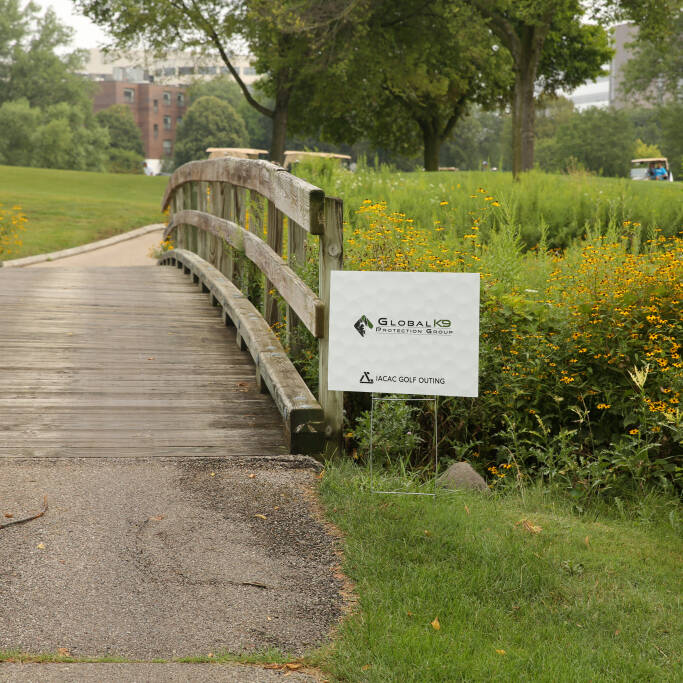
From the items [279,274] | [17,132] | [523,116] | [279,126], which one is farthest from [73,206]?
[17,132]

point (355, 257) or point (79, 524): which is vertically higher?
point (355, 257)

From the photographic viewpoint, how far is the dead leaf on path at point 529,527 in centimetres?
409

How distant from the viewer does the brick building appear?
118688mm

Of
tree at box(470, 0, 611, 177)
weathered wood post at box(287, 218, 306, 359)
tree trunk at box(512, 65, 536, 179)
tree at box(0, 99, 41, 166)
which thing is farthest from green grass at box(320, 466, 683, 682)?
tree at box(0, 99, 41, 166)

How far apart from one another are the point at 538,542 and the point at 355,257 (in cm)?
311

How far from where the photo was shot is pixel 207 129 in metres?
89.8

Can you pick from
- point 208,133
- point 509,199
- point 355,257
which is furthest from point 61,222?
point 208,133

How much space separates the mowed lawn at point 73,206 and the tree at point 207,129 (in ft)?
127

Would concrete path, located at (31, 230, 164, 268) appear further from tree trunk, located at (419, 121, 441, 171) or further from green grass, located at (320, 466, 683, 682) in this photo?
green grass, located at (320, 466, 683, 682)

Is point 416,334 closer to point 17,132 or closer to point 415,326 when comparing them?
point 415,326

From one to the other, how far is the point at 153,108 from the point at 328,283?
121 meters

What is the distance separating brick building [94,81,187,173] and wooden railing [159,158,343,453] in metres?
113

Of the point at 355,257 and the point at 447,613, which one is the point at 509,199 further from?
the point at 447,613

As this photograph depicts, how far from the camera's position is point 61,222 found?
101 feet
